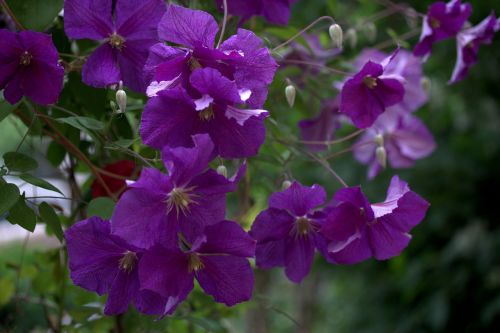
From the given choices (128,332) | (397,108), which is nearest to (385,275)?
(397,108)

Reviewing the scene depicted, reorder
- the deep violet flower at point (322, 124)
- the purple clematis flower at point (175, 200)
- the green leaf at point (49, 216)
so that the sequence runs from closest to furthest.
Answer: the purple clematis flower at point (175, 200) < the green leaf at point (49, 216) < the deep violet flower at point (322, 124)

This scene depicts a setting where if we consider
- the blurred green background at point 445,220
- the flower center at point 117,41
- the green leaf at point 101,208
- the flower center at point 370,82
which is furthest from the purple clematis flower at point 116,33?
the blurred green background at point 445,220

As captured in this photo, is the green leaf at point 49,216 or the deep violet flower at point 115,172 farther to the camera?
the deep violet flower at point 115,172

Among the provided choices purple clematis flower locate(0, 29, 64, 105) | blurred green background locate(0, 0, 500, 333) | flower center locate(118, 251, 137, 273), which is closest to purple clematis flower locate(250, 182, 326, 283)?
flower center locate(118, 251, 137, 273)

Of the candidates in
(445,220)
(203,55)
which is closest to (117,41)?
(203,55)

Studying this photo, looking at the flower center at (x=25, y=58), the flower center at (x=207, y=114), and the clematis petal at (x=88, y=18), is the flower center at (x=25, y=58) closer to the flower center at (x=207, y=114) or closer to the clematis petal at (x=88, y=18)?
the clematis petal at (x=88, y=18)
